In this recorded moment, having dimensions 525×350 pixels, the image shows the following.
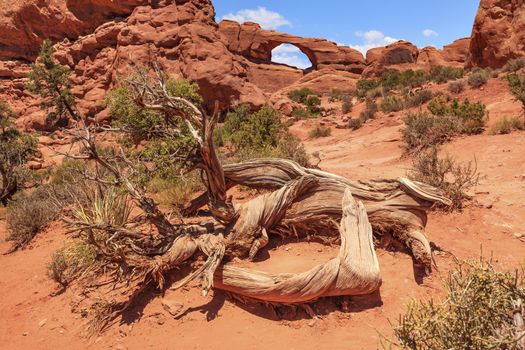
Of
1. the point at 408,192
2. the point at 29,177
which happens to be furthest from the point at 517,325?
the point at 29,177

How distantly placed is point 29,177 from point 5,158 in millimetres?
1139

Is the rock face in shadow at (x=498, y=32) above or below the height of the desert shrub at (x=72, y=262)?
above

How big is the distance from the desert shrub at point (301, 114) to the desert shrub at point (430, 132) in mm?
11234

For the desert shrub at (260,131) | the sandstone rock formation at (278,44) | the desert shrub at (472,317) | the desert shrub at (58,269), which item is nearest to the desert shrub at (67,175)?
the desert shrub at (58,269)

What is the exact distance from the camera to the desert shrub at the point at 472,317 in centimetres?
Result: 173

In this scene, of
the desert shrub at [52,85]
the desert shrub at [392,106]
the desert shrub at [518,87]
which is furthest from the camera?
the desert shrub at [52,85]

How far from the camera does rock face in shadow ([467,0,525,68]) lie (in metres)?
18.6

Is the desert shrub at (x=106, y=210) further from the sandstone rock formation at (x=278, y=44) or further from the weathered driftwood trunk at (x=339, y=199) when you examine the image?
the sandstone rock formation at (x=278, y=44)

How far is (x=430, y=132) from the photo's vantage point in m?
9.71

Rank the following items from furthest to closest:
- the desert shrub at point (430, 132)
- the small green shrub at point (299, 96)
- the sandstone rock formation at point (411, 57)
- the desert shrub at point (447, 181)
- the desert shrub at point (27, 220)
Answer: the sandstone rock formation at point (411, 57), the small green shrub at point (299, 96), the desert shrub at point (430, 132), the desert shrub at point (27, 220), the desert shrub at point (447, 181)

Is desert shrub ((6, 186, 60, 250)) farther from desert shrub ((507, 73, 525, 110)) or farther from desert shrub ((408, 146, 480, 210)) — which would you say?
desert shrub ((507, 73, 525, 110))

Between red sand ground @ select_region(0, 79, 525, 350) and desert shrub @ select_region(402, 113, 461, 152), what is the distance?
11.3ft

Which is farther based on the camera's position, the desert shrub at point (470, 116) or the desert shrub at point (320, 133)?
the desert shrub at point (320, 133)

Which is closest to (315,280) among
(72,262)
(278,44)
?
(72,262)
